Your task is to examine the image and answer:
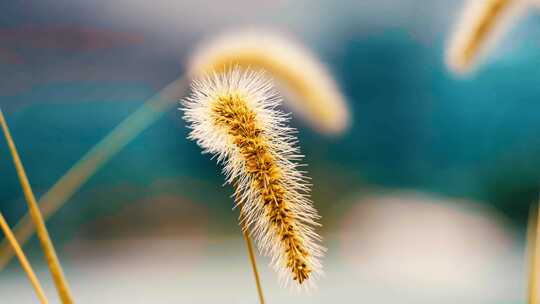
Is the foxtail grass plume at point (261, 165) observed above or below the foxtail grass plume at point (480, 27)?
below

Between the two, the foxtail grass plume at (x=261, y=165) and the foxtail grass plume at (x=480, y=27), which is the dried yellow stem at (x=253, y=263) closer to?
the foxtail grass plume at (x=261, y=165)

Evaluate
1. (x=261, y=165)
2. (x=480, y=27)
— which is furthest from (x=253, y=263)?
(x=480, y=27)

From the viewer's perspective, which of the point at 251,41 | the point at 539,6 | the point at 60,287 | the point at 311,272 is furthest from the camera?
the point at 251,41

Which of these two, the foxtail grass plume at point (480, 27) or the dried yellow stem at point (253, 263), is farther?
the foxtail grass plume at point (480, 27)

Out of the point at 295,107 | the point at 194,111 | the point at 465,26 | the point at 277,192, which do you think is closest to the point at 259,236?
the point at 277,192

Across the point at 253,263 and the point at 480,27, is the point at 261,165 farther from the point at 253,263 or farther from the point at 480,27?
the point at 480,27

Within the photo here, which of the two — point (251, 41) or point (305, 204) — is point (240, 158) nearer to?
point (305, 204)

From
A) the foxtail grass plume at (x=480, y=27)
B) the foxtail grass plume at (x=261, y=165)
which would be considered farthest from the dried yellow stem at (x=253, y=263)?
the foxtail grass plume at (x=480, y=27)
